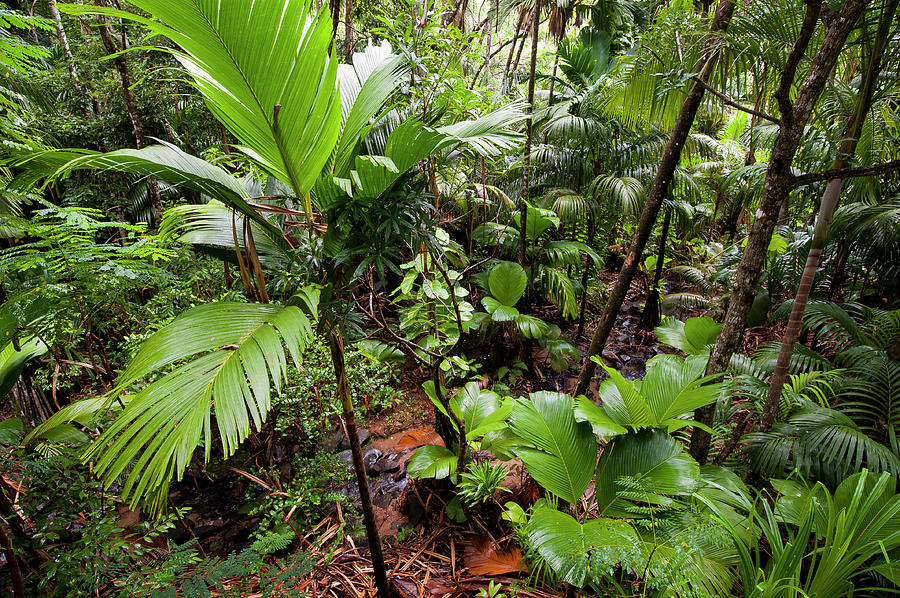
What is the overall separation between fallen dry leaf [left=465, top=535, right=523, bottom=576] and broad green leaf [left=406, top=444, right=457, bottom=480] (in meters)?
0.39

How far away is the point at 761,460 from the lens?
197 cm

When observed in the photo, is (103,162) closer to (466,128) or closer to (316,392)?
(466,128)

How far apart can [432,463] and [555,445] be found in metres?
0.67

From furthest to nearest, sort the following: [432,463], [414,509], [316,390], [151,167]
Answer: [316,390] < [414,509] < [432,463] < [151,167]

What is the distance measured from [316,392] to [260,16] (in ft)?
6.75

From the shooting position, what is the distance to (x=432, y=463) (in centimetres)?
207

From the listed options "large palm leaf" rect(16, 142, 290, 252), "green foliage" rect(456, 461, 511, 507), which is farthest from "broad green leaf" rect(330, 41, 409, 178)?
"green foliage" rect(456, 461, 511, 507)

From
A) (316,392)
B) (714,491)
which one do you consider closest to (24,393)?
(316,392)

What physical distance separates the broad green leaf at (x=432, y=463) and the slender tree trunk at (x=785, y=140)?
146 centimetres

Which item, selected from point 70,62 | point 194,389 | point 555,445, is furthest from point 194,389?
point 70,62

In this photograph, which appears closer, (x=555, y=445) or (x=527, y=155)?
(x=555, y=445)

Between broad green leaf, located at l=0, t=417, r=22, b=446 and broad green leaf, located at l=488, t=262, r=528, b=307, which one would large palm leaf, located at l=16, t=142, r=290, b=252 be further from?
broad green leaf, located at l=488, t=262, r=528, b=307

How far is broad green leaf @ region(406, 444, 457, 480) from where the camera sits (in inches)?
79.0

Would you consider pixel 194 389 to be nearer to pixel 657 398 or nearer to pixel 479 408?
pixel 479 408
